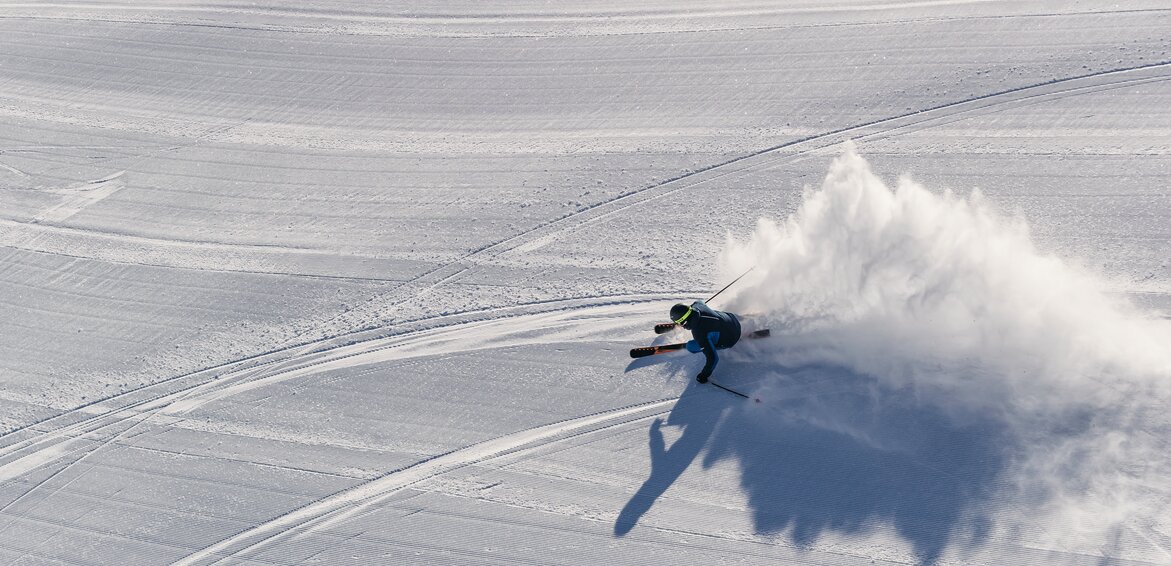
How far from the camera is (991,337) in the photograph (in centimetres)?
943

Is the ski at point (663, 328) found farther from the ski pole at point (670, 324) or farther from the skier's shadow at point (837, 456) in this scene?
the skier's shadow at point (837, 456)

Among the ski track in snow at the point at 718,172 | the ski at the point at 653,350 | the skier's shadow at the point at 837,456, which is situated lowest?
the skier's shadow at the point at 837,456

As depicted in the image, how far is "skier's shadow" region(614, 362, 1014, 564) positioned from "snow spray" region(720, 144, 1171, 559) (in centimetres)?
16

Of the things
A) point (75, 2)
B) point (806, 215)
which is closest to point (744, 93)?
point (806, 215)

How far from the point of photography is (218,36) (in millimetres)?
16938

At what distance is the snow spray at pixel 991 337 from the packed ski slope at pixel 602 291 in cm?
4

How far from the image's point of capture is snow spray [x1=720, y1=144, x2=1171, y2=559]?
8.58 m

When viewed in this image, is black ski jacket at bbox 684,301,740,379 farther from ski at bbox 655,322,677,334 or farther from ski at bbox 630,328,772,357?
ski at bbox 655,322,677,334

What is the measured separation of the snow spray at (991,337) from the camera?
8578 millimetres

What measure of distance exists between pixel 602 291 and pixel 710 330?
202 cm

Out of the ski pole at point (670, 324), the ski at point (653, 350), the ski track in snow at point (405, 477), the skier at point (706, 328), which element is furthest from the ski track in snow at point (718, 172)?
the skier at point (706, 328)

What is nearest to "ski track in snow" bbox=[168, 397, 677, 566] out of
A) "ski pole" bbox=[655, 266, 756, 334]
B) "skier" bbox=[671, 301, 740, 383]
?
"skier" bbox=[671, 301, 740, 383]

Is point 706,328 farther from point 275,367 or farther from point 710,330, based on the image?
point 275,367

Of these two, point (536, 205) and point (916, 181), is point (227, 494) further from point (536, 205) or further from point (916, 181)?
point (916, 181)
